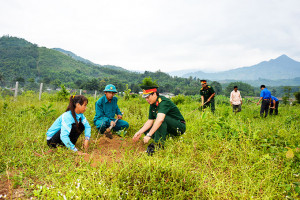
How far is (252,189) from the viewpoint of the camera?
198cm

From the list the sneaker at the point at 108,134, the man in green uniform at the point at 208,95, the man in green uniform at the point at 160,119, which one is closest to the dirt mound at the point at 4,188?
the man in green uniform at the point at 160,119

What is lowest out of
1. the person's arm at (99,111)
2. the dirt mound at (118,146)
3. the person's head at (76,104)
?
the dirt mound at (118,146)

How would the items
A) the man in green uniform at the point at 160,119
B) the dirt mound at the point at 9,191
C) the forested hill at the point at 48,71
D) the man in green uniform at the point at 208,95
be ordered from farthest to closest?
the forested hill at the point at 48,71 → the man in green uniform at the point at 208,95 → the man in green uniform at the point at 160,119 → the dirt mound at the point at 9,191

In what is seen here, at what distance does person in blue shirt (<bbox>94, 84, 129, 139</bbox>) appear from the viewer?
3969 mm

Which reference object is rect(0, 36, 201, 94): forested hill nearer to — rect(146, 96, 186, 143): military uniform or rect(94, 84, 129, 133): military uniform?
rect(94, 84, 129, 133): military uniform

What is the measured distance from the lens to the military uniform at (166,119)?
307 centimetres

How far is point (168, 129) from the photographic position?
11.1 ft

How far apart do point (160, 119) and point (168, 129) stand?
1.80 ft

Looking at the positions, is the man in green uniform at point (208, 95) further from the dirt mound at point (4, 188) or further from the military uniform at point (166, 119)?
the dirt mound at point (4, 188)

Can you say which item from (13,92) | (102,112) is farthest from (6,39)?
(102,112)

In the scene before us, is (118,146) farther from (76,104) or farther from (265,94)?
(265,94)

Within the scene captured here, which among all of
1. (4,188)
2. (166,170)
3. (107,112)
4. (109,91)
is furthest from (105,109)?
(166,170)

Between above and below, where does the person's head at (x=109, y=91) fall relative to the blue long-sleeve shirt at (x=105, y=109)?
above

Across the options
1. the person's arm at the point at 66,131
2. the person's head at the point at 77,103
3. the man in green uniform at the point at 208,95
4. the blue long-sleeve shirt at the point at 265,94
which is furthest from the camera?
the blue long-sleeve shirt at the point at 265,94
